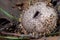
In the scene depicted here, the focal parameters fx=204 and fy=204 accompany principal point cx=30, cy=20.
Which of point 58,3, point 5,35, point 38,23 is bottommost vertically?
point 5,35

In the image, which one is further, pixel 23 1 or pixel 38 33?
pixel 23 1

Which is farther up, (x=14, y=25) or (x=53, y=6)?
(x=53, y=6)

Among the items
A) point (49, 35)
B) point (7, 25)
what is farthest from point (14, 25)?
point (49, 35)

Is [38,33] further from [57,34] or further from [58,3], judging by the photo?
[58,3]

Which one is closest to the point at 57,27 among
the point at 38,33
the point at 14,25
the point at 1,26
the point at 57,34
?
the point at 57,34

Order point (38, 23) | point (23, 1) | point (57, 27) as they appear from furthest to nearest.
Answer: point (23, 1)
point (57, 27)
point (38, 23)

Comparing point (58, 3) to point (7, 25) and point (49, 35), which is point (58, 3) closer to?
point (49, 35)

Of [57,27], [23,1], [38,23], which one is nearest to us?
[38,23]
